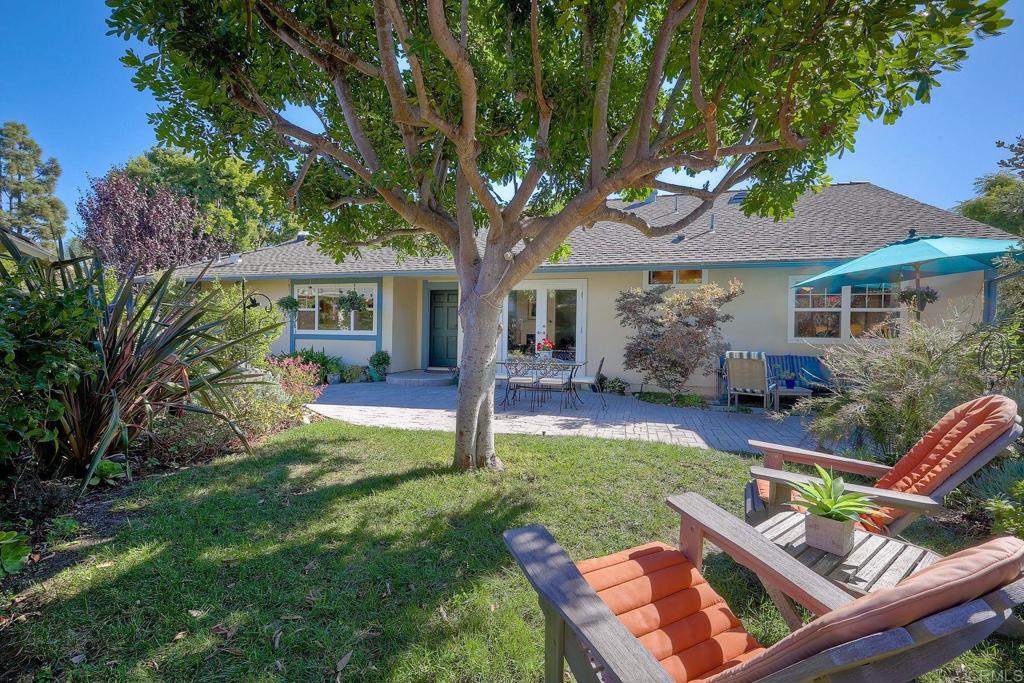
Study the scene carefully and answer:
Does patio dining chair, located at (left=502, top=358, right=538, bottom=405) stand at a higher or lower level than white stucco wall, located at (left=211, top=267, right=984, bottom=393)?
lower

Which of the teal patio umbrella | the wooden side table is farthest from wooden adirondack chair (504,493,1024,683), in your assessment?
the teal patio umbrella

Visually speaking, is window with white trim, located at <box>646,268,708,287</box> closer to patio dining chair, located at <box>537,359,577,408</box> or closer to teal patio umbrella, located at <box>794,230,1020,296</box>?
teal patio umbrella, located at <box>794,230,1020,296</box>

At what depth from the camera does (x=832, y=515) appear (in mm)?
2463

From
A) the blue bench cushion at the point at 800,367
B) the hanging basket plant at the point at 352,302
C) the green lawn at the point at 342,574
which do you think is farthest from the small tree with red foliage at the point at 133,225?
the blue bench cushion at the point at 800,367

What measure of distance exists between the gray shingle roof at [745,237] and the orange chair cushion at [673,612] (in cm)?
799

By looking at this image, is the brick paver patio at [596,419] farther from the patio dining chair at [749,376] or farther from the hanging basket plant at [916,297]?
the hanging basket plant at [916,297]

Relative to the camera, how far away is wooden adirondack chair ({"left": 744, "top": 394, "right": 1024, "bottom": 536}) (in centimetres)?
263

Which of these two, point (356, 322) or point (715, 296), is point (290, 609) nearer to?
point (715, 296)

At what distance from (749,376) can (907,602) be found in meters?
8.73

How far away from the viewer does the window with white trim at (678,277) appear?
424 inches

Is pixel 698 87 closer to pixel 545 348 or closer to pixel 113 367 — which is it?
pixel 113 367

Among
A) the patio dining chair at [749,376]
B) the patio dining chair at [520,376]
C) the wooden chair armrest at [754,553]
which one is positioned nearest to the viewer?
the wooden chair armrest at [754,553]

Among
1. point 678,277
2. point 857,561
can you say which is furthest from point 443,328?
point 857,561

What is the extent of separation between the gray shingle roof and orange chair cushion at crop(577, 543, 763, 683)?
799 centimetres
